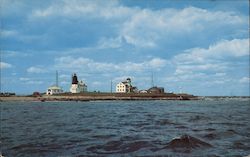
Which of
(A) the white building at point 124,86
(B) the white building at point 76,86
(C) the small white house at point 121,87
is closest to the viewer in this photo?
(B) the white building at point 76,86

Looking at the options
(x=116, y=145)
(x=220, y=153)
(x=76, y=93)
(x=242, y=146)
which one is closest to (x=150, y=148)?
(x=116, y=145)

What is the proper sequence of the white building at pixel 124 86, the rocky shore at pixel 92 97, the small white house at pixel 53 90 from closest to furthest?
the rocky shore at pixel 92 97
the small white house at pixel 53 90
the white building at pixel 124 86

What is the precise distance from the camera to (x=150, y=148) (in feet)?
49.6

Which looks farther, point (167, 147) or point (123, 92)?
point (123, 92)

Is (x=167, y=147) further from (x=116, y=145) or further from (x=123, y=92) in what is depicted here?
(x=123, y=92)

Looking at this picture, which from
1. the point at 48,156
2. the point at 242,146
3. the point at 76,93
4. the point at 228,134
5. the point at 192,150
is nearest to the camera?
the point at 48,156

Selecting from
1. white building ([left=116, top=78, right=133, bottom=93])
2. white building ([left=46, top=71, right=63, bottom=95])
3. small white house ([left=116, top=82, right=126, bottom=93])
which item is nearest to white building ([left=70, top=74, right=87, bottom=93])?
white building ([left=46, top=71, right=63, bottom=95])

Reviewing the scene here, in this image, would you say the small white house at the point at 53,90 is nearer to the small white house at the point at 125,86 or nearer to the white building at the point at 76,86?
the white building at the point at 76,86

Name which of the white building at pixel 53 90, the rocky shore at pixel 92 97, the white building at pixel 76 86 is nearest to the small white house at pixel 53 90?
the white building at pixel 53 90

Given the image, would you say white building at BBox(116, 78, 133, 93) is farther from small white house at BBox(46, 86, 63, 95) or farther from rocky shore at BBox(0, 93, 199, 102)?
small white house at BBox(46, 86, 63, 95)

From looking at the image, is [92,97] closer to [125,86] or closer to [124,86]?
[124,86]

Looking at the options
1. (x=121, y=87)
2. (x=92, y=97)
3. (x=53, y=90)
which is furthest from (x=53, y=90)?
(x=121, y=87)

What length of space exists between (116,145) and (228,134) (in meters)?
7.97

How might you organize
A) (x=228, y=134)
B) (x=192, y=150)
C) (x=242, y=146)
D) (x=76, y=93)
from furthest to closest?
(x=76, y=93) < (x=228, y=134) < (x=242, y=146) < (x=192, y=150)
